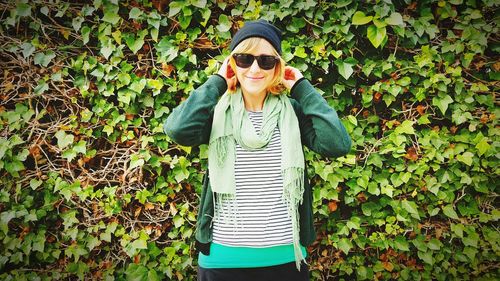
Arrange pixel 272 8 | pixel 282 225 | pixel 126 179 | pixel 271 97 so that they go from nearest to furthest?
pixel 282 225 → pixel 271 97 → pixel 272 8 → pixel 126 179

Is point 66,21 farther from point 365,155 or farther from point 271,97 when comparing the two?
point 365,155

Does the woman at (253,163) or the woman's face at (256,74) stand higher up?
the woman's face at (256,74)

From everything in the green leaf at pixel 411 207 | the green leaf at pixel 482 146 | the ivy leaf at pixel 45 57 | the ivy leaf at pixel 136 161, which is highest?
the ivy leaf at pixel 45 57

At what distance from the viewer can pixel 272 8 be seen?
258cm

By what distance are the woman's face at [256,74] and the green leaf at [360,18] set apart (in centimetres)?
93

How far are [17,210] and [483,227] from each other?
3.97m

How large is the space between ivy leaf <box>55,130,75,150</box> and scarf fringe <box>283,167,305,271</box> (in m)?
1.86

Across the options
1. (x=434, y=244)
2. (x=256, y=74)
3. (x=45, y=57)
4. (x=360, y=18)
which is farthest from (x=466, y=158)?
(x=45, y=57)

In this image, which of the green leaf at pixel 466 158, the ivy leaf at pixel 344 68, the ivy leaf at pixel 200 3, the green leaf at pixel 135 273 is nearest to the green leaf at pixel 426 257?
the green leaf at pixel 466 158

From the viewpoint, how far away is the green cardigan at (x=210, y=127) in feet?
6.31

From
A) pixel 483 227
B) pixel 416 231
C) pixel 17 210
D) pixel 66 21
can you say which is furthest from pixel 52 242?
pixel 483 227

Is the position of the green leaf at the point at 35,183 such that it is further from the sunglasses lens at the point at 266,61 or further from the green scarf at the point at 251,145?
the sunglasses lens at the point at 266,61

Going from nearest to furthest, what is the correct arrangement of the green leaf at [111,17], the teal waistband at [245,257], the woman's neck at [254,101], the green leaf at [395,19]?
1. the teal waistband at [245,257]
2. the woman's neck at [254,101]
3. the green leaf at [395,19]
4. the green leaf at [111,17]

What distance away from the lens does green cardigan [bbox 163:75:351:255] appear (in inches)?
75.7
